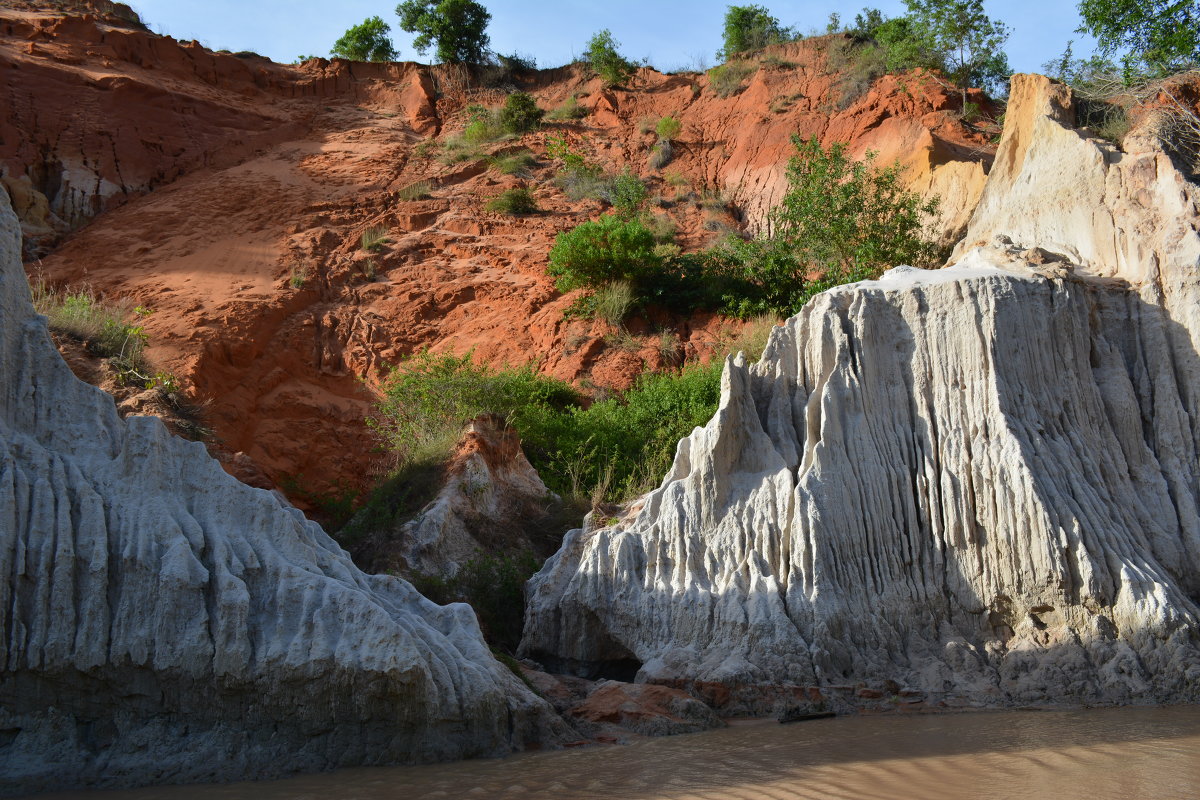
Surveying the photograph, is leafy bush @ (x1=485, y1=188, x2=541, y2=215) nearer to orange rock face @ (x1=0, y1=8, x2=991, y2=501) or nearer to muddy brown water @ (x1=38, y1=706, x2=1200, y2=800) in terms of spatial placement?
orange rock face @ (x1=0, y1=8, x2=991, y2=501)

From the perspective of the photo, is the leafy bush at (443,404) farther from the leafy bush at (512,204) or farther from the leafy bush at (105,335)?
the leafy bush at (512,204)

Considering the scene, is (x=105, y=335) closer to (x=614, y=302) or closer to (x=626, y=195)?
(x=614, y=302)

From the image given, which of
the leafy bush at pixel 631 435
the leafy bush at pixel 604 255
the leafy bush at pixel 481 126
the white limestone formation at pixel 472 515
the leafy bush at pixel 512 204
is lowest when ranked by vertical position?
the white limestone formation at pixel 472 515

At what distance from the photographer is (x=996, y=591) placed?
9492 mm

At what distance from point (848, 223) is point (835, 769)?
42.1 feet

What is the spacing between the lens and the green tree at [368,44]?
33.2 metres

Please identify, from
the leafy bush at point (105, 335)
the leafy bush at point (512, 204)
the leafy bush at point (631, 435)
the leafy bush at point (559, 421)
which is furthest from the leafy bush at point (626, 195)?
the leafy bush at point (105, 335)

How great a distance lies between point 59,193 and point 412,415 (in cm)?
1341

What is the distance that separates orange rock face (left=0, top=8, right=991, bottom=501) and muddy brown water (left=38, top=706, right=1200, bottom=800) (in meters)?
10.1

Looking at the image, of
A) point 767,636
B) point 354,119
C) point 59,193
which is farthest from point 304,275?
point 767,636

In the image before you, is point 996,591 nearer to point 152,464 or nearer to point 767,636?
point 767,636

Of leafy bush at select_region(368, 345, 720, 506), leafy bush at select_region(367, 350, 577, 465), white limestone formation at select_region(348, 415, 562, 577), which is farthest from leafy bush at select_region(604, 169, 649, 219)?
white limestone formation at select_region(348, 415, 562, 577)

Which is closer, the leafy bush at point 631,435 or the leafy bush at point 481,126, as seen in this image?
the leafy bush at point 631,435

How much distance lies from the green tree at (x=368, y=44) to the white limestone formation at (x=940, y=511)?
2584 cm
